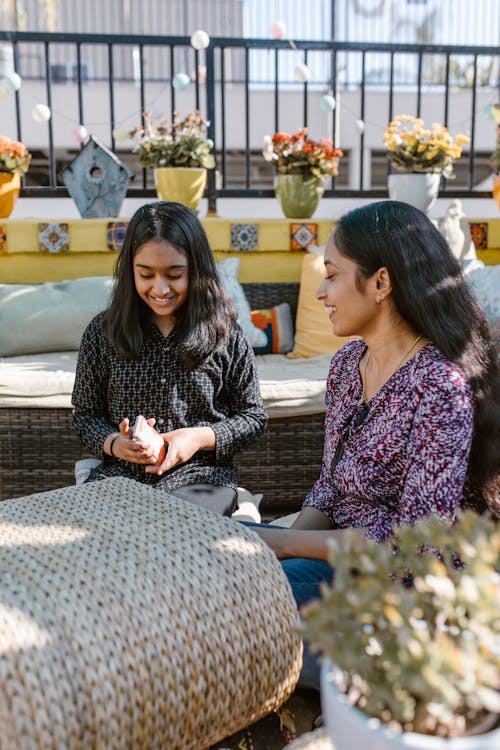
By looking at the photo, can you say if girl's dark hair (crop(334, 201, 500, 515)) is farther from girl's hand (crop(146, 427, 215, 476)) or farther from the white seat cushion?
the white seat cushion

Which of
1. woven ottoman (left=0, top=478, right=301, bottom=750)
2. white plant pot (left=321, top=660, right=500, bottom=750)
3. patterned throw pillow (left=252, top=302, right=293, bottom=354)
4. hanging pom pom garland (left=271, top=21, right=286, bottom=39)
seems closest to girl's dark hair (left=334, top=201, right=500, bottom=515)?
woven ottoman (left=0, top=478, right=301, bottom=750)

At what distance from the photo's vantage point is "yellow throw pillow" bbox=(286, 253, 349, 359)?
3.36 metres

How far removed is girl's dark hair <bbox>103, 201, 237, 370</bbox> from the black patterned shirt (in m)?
0.03

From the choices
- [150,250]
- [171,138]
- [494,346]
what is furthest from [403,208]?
[171,138]

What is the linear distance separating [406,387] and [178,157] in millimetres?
2734

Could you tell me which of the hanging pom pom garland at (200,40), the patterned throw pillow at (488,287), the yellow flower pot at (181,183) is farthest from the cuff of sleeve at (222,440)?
the hanging pom pom garland at (200,40)

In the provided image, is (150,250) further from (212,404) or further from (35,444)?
(35,444)

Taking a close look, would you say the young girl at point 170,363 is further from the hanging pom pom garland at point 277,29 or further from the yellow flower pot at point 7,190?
the hanging pom pom garland at point 277,29

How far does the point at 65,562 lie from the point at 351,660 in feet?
1.88

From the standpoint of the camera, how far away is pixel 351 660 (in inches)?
29.1

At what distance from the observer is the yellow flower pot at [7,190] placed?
3723 mm

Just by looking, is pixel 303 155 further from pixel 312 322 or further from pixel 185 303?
pixel 185 303

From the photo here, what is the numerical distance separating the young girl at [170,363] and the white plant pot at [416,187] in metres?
2.28

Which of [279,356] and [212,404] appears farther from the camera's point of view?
[279,356]
